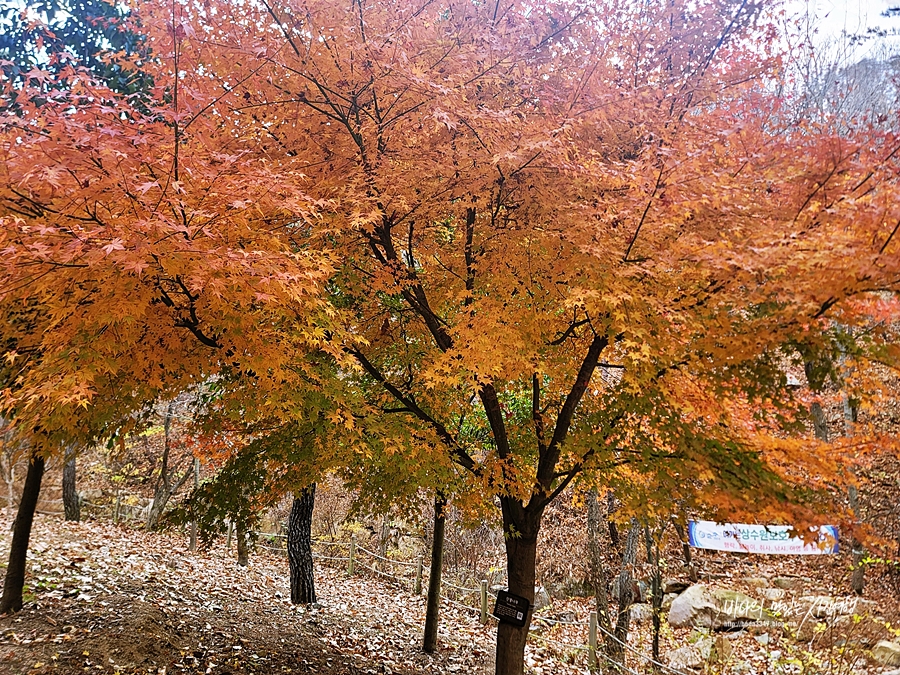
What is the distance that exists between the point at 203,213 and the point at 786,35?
204 inches

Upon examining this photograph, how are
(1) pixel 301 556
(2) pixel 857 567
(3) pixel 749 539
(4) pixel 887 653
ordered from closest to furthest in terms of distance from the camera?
(4) pixel 887 653, (1) pixel 301 556, (2) pixel 857 567, (3) pixel 749 539

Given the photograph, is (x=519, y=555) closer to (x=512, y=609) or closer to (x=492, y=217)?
(x=512, y=609)

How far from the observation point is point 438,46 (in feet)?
14.3

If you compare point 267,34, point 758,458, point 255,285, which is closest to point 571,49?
point 267,34

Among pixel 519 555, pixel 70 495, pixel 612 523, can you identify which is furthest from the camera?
pixel 70 495

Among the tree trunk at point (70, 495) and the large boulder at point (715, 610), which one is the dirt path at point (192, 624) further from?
the large boulder at point (715, 610)

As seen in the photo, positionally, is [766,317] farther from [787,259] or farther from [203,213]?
[203,213]

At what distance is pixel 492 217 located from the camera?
495 centimetres

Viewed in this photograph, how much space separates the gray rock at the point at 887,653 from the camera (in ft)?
26.3

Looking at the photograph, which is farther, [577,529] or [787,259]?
[577,529]

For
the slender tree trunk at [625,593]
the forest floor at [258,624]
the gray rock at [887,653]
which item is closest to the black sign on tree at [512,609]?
the forest floor at [258,624]

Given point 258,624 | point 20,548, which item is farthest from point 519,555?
point 20,548

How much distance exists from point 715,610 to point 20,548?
455 inches

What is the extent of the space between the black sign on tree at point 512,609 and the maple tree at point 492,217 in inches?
5.8
